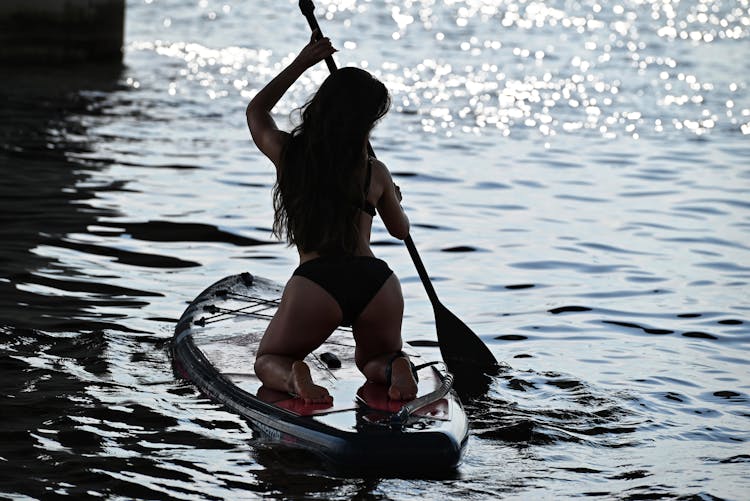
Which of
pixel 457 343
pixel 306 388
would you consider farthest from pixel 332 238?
pixel 457 343

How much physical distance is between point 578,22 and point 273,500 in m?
22.2

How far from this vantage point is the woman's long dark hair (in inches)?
205

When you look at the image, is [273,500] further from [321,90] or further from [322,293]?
[321,90]

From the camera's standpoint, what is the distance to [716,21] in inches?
1018

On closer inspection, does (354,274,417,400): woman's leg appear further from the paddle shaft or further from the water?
the paddle shaft

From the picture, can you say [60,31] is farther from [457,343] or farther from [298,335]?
[298,335]

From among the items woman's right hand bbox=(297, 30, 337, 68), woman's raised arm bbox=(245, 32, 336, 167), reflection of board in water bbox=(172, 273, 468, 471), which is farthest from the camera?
woman's right hand bbox=(297, 30, 337, 68)

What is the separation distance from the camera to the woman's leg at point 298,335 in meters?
5.26

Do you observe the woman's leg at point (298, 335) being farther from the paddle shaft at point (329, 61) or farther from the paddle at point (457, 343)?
the paddle at point (457, 343)

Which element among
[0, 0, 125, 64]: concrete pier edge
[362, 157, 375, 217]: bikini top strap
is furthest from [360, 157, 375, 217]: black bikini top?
[0, 0, 125, 64]: concrete pier edge

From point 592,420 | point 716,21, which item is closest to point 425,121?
point 592,420

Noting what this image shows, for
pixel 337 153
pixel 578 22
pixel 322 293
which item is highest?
pixel 578 22

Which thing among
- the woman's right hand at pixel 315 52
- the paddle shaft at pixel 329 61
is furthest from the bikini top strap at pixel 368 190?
the woman's right hand at pixel 315 52

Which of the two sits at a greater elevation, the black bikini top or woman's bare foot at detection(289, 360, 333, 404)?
the black bikini top
